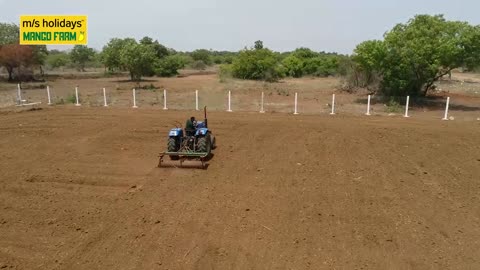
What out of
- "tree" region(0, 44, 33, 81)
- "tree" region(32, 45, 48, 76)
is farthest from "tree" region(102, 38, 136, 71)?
"tree" region(0, 44, 33, 81)

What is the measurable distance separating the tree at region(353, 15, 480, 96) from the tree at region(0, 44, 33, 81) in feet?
105

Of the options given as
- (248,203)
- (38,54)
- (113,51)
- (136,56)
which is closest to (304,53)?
(113,51)

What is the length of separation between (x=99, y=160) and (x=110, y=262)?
5.27 metres

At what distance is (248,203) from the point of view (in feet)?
25.0

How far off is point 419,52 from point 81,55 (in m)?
63.9

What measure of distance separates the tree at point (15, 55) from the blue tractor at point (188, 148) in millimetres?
35932

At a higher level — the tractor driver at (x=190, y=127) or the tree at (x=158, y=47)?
the tree at (x=158, y=47)

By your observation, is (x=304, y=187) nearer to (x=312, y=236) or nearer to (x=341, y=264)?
(x=312, y=236)

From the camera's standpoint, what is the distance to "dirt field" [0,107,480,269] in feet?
19.3

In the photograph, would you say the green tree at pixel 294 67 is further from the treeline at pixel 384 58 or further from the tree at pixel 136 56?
the tree at pixel 136 56

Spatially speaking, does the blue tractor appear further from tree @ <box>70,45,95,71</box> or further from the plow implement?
tree @ <box>70,45,95,71</box>

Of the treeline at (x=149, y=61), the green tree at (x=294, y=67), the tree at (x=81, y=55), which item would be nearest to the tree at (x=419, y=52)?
the treeline at (x=149, y=61)

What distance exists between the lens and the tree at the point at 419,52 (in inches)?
849

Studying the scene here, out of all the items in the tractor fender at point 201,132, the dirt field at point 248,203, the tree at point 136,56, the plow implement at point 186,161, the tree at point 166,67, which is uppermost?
the tree at point 136,56
